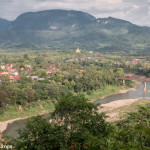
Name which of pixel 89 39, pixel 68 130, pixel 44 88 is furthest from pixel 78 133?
pixel 89 39

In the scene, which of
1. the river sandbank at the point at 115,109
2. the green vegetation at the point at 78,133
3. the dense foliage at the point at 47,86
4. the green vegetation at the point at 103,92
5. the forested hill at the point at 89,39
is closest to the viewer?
the green vegetation at the point at 78,133

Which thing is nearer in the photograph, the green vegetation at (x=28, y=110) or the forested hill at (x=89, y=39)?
the green vegetation at (x=28, y=110)

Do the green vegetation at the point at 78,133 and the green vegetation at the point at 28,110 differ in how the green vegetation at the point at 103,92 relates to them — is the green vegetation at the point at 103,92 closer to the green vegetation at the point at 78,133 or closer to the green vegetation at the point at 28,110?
the green vegetation at the point at 28,110

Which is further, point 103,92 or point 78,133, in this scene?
point 103,92

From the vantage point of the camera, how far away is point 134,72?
6122 cm

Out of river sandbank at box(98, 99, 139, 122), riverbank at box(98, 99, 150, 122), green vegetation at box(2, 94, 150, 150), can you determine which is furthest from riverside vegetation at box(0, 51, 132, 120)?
green vegetation at box(2, 94, 150, 150)

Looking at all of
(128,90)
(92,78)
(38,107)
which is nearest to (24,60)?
(92,78)

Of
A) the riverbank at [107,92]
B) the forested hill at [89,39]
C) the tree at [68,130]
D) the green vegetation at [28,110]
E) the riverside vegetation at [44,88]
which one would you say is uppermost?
the forested hill at [89,39]

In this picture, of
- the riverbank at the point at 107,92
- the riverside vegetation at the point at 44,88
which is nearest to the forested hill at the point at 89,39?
the riverbank at the point at 107,92

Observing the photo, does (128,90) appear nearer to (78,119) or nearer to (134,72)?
(134,72)

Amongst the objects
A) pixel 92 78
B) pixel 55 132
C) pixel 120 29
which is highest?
pixel 120 29

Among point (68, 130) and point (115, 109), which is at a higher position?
point (68, 130)

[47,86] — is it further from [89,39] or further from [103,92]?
[89,39]

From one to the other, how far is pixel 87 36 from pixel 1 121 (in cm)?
15689
